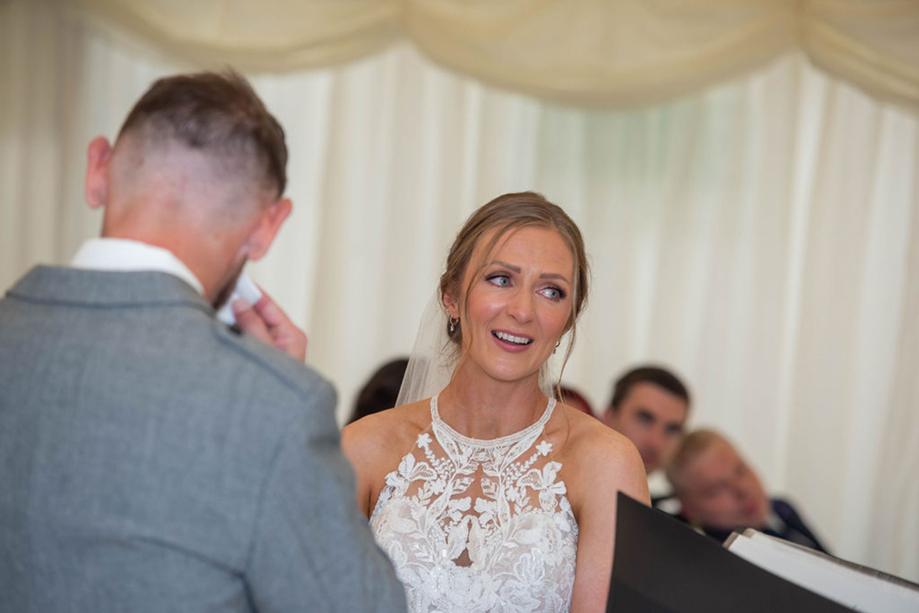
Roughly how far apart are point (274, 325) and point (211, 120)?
16.3 inches

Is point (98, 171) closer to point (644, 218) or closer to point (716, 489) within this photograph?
point (716, 489)

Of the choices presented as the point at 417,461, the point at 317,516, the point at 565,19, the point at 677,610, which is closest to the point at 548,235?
the point at 417,461

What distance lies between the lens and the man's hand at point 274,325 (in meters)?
1.81

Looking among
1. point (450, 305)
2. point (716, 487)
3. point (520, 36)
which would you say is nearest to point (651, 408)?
point (716, 487)

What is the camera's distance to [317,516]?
1521 mm

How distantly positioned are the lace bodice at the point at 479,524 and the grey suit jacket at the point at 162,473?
0.99 m

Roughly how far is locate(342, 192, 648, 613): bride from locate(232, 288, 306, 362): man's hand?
885mm

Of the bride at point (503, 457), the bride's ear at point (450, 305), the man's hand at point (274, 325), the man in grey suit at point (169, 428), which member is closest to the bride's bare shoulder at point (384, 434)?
the bride at point (503, 457)

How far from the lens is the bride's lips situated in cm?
265

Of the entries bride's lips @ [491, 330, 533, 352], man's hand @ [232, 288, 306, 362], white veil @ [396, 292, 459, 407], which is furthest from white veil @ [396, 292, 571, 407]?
man's hand @ [232, 288, 306, 362]

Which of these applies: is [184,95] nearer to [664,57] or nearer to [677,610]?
[677,610]

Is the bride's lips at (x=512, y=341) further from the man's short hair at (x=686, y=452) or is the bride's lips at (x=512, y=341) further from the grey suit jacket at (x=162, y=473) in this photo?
the man's short hair at (x=686, y=452)

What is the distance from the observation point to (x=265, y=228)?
165 centimetres

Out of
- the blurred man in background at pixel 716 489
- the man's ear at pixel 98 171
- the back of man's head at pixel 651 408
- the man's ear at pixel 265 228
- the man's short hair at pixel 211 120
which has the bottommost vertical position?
the blurred man in background at pixel 716 489
